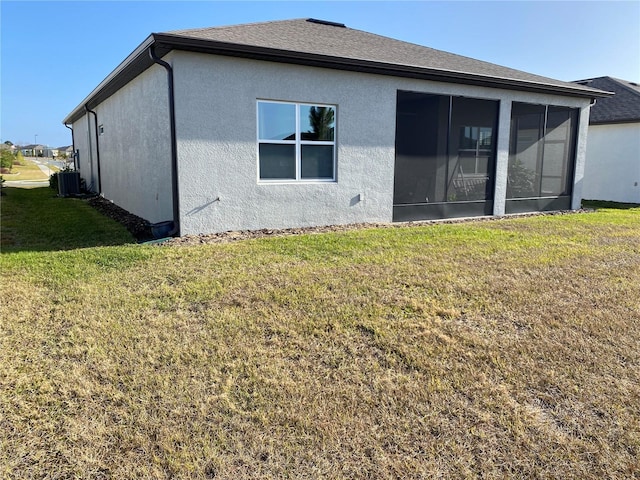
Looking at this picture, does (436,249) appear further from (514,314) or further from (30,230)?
(30,230)

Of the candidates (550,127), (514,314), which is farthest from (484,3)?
(514,314)

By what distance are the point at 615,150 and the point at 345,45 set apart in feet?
40.8

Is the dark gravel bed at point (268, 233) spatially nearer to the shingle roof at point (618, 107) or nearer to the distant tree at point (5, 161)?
the shingle roof at point (618, 107)

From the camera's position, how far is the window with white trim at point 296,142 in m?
8.26

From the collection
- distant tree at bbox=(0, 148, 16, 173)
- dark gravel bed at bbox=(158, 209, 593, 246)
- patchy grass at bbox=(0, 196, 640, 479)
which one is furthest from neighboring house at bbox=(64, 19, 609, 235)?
distant tree at bbox=(0, 148, 16, 173)

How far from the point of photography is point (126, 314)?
425 centimetres

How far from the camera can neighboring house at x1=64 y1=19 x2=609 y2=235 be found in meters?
7.60

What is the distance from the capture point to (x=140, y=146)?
9828 millimetres

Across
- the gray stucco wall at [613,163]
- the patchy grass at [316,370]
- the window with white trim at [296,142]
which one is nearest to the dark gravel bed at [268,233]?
the window with white trim at [296,142]

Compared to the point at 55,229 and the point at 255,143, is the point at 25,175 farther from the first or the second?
the point at 255,143

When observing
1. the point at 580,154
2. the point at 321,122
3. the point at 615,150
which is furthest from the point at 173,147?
the point at 615,150

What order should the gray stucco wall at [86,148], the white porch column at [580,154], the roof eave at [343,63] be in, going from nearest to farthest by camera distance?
the roof eave at [343,63]
the white porch column at [580,154]
the gray stucco wall at [86,148]

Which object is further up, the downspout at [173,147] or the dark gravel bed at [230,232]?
the downspout at [173,147]

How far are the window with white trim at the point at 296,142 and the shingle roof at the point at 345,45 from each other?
1.10 meters
